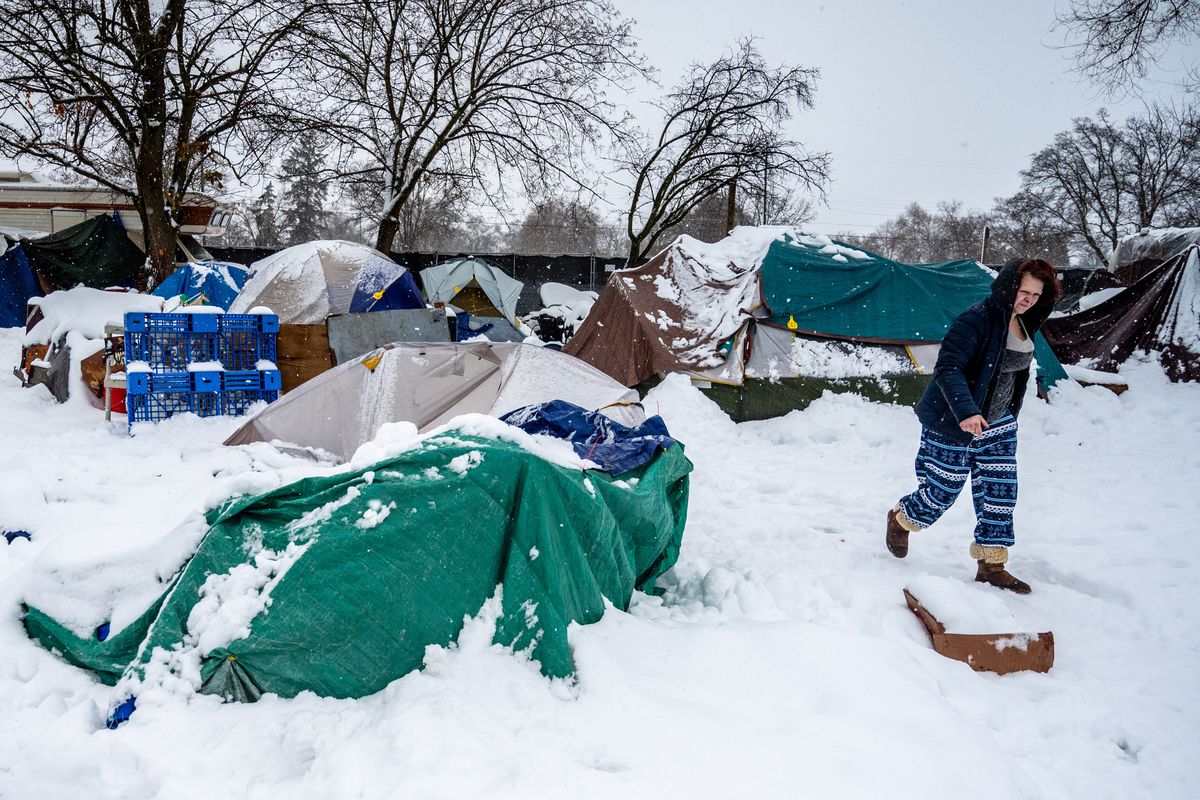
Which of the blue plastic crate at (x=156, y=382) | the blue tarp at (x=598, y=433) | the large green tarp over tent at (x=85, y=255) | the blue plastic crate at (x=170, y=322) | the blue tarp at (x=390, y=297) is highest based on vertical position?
the large green tarp over tent at (x=85, y=255)

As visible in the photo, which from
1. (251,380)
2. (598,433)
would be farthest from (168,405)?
(598,433)

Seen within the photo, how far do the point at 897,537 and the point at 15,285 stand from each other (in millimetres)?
21030

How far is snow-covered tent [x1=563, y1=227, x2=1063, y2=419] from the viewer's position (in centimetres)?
796

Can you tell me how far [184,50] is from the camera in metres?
11.8

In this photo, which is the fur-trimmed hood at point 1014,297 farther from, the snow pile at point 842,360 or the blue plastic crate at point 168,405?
the blue plastic crate at point 168,405

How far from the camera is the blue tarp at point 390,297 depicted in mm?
9055

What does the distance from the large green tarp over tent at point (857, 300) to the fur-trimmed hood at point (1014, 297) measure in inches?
175

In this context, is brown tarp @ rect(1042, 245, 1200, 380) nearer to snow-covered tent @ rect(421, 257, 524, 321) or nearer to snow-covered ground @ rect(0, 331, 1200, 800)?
snow-covered ground @ rect(0, 331, 1200, 800)

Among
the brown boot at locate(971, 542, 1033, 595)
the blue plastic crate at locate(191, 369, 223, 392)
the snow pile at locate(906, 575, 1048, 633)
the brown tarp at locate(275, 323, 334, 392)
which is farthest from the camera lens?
the brown tarp at locate(275, 323, 334, 392)

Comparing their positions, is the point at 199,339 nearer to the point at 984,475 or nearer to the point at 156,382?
the point at 156,382

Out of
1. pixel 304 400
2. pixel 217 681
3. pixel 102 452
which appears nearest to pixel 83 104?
pixel 102 452

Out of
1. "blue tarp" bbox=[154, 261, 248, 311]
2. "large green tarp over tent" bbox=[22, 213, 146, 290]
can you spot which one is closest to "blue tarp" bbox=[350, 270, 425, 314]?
"blue tarp" bbox=[154, 261, 248, 311]

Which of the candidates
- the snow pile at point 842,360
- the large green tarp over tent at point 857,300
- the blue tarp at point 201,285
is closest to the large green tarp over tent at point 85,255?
the blue tarp at point 201,285

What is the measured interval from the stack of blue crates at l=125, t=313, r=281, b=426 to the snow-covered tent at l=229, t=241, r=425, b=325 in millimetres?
831
